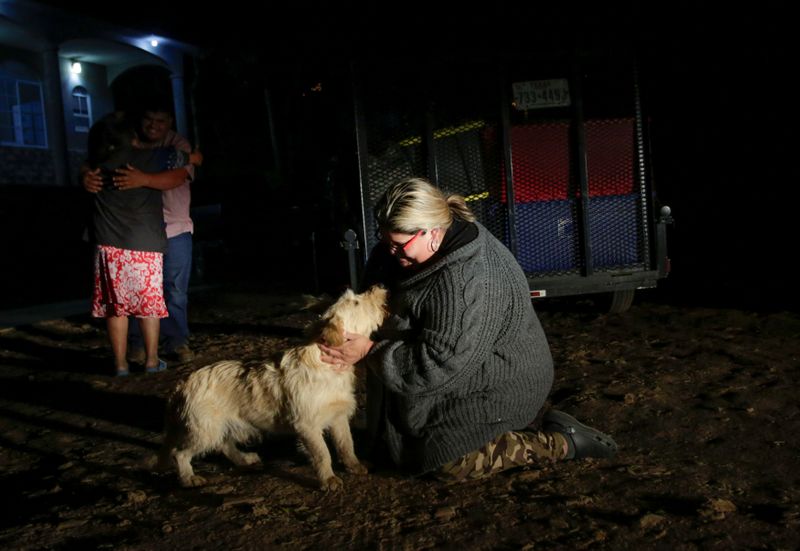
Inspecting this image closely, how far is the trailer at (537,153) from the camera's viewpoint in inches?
255

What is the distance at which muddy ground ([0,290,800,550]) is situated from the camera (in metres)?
2.79

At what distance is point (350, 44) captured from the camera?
6574mm

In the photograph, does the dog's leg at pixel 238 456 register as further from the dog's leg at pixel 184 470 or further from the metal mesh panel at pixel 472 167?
the metal mesh panel at pixel 472 167

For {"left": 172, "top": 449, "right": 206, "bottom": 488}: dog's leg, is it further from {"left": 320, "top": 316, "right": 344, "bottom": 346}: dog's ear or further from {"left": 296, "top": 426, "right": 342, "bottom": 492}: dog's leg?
{"left": 320, "top": 316, "right": 344, "bottom": 346}: dog's ear

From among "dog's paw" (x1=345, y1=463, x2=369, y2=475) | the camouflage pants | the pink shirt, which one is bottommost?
"dog's paw" (x1=345, y1=463, x2=369, y2=475)

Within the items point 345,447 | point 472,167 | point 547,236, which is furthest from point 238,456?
point 547,236

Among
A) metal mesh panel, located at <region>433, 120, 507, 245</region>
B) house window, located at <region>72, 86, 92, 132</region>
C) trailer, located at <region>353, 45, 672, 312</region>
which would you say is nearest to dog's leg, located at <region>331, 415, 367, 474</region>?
trailer, located at <region>353, 45, 672, 312</region>

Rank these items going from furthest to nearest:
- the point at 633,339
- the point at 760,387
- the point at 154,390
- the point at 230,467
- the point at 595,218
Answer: the point at 595,218, the point at 633,339, the point at 154,390, the point at 760,387, the point at 230,467

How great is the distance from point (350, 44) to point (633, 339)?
3.71 meters

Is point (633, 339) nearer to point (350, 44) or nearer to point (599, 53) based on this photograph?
point (599, 53)

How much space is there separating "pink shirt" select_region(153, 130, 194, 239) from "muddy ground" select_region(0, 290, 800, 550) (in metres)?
1.18

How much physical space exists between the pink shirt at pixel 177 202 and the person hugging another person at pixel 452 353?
10.3 feet

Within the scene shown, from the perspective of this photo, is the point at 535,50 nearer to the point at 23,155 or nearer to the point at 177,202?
the point at 177,202

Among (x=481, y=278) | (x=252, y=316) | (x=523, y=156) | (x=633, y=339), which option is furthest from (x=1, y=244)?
(x=481, y=278)
